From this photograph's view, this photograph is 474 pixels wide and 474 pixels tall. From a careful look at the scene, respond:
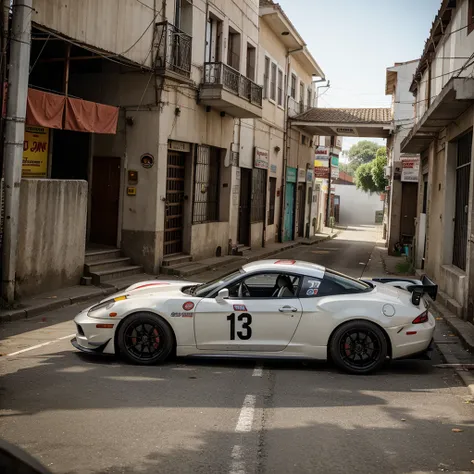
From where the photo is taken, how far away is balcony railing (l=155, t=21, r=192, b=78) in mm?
16875

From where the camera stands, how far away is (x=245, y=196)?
26188mm

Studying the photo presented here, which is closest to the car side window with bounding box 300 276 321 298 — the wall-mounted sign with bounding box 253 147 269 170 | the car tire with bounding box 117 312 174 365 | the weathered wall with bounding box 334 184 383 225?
the car tire with bounding box 117 312 174 365

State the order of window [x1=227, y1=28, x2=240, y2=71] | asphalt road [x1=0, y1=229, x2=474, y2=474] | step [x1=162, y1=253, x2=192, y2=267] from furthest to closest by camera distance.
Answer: window [x1=227, y1=28, x2=240, y2=71] → step [x1=162, y1=253, x2=192, y2=267] → asphalt road [x1=0, y1=229, x2=474, y2=474]

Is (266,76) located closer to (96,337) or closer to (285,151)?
(285,151)

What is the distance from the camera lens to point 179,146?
19094mm

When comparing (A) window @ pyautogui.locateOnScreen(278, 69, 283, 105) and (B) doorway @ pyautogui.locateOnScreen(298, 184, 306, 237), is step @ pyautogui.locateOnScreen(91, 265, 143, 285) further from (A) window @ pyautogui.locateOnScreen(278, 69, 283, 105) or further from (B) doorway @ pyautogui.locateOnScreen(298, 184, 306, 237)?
(B) doorway @ pyautogui.locateOnScreen(298, 184, 306, 237)

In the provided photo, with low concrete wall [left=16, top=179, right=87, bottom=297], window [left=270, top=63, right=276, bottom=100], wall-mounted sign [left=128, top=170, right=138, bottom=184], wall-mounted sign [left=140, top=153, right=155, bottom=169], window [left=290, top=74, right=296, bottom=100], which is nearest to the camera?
low concrete wall [left=16, top=179, right=87, bottom=297]

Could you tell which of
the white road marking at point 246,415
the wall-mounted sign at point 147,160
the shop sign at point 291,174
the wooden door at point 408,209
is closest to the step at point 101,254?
the wall-mounted sign at point 147,160

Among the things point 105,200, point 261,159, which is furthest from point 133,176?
point 261,159

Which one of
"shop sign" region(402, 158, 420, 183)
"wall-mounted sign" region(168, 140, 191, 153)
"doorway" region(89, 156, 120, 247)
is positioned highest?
"shop sign" region(402, 158, 420, 183)

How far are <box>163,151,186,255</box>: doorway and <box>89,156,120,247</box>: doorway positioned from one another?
4.82 ft

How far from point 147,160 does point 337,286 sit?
9.78 m

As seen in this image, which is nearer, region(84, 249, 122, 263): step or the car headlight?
the car headlight

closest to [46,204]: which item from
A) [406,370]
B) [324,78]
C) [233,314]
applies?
[233,314]
